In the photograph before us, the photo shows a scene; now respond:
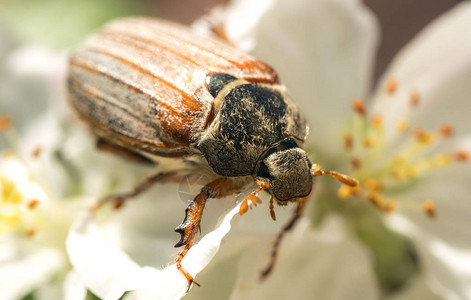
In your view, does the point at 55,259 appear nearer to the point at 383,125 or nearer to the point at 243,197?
the point at 243,197

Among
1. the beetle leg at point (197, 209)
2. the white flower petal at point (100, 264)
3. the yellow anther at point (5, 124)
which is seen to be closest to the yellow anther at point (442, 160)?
the beetle leg at point (197, 209)

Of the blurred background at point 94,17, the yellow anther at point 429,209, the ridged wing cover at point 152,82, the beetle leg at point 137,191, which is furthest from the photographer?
the blurred background at point 94,17

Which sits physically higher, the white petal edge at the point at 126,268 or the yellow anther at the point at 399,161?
the yellow anther at the point at 399,161

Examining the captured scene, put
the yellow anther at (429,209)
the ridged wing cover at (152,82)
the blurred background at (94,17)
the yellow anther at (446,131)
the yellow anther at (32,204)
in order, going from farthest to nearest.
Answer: the blurred background at (94,17) < the yellow anther at (446,131) < the yellow anther at (429,209) < the yellow anther at (32,204) < the ridged wing cover at (152,82)

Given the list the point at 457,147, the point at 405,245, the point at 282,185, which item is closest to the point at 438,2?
the point at 457,147

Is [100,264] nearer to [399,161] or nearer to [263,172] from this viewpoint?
[263,172]

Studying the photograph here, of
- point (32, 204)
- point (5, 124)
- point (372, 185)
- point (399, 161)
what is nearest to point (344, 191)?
point (372, 185)

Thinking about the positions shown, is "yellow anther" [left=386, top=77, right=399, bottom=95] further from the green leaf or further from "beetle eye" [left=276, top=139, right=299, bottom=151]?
the green leaf

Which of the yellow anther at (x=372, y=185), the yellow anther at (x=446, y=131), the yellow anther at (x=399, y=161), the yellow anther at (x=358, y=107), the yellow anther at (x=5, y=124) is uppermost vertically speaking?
the yellow anther at (x=446, y=131)

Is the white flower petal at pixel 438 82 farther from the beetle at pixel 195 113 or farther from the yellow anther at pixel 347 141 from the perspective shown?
the beetle at pixel 195 113
